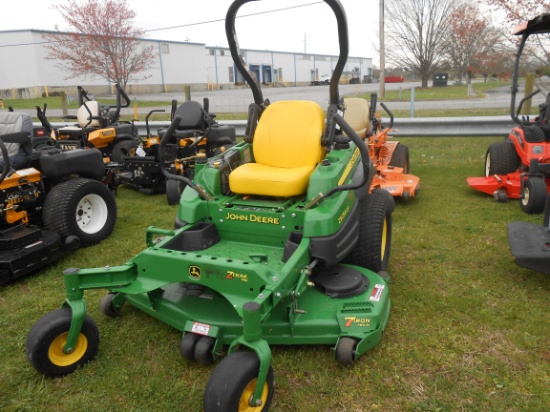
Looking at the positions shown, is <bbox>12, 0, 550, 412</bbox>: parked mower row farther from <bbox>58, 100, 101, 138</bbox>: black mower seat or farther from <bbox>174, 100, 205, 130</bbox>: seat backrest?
<bbox>58, 100, 101, 138</bbox>: black mower seat

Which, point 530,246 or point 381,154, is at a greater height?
point 381,154

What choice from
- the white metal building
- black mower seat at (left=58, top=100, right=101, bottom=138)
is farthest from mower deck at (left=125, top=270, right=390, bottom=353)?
the white metal building

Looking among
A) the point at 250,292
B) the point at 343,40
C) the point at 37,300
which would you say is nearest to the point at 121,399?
the point at 250,292

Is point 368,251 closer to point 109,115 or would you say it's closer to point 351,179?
point 351,179

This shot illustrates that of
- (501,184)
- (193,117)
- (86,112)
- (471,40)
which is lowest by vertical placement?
(501,184)

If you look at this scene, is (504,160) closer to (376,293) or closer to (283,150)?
(283,150)

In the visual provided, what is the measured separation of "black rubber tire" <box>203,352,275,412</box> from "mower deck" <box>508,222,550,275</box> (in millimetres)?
2261

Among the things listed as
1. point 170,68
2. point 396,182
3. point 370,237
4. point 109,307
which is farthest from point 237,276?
point 170,68

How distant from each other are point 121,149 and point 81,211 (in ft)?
8.69

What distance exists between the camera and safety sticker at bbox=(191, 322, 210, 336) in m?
2.71

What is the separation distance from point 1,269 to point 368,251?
9.43ft

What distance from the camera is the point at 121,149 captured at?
7.23m

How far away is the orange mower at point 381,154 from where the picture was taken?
5613 mm

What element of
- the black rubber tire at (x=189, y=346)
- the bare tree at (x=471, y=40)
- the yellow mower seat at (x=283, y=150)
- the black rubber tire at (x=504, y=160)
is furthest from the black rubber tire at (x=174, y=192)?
the bare tree at (x=471, y=40)
